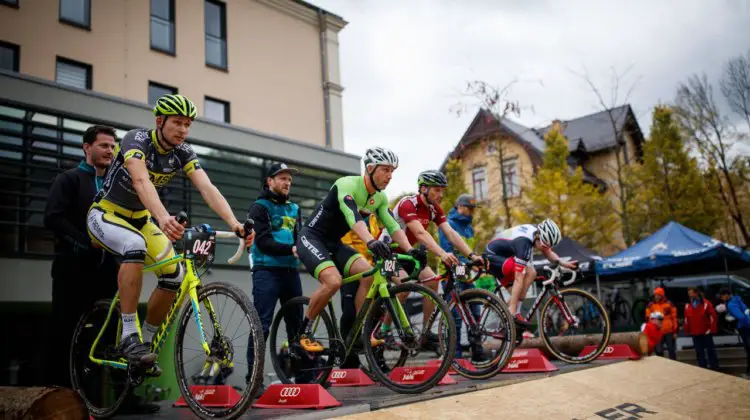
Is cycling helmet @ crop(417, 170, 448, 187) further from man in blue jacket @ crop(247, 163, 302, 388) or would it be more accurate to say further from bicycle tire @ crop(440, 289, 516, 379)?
man in blue jacket @ crop(247, 163, 302, 388)

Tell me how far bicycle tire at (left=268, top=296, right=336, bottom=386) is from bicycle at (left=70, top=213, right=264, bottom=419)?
117 cm

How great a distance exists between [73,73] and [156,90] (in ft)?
7.66

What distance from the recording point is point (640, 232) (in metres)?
28.1

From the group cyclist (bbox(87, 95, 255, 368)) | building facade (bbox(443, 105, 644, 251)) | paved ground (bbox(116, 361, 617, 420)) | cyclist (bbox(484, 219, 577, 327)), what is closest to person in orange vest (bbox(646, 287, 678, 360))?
cyclist (bbox(484, 219, 577, 327))

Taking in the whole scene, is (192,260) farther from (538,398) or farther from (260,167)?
(260,167)

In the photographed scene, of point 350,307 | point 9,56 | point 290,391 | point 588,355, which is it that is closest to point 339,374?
point 350,307

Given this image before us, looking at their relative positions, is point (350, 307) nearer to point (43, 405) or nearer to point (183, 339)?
point (183, 339)

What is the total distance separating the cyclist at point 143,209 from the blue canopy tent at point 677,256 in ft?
45.8

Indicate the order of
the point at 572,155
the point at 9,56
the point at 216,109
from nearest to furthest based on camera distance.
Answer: the point at 9,56 < the point at 216,109 < the point at 572,155

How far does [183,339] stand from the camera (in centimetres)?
388

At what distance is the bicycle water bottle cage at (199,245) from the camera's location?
3777 mm

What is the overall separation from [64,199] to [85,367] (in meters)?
1.37

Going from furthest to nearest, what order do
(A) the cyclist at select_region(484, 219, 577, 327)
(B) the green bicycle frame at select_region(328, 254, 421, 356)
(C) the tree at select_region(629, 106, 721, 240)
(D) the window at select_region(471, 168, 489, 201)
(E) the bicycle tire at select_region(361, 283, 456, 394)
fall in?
(D) the window at select_region(471, 168, 489, 201) → (C) the tree at select_region(629, 106, 721, 240) → (A) the cyclist at select_region(484, 219, 577, 327) → (B) the green bicycle frame at select_region(328, 254, 421, 356) → (E) the bicycle tire at select_region(361, 283, 456, 394)

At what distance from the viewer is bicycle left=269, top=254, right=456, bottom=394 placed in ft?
14.8
